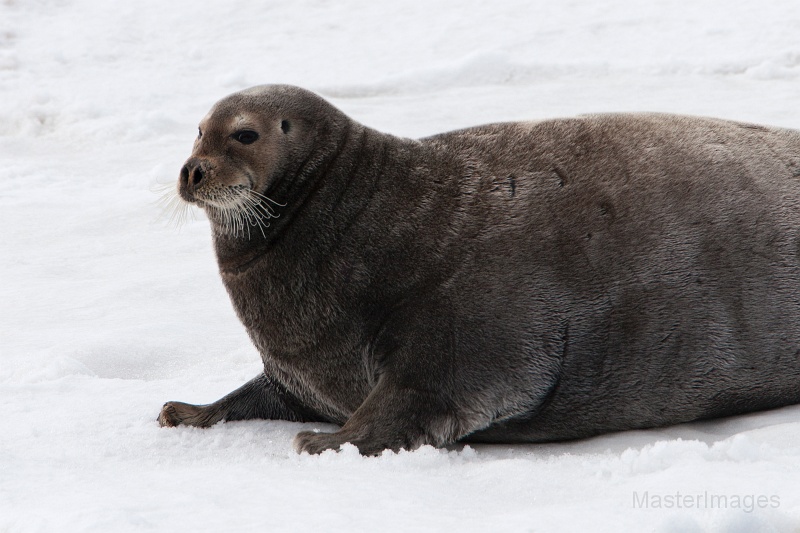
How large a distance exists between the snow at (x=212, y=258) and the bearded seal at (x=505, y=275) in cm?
15

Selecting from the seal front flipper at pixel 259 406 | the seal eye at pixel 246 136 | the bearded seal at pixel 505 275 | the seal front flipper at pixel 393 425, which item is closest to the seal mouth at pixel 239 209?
the bearded seal at pixel 505 275

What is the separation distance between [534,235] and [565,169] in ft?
0.98

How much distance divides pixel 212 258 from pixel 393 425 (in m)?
3.05

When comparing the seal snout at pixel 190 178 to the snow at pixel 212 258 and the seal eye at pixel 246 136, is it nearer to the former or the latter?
the seal eye at pixel 246 136

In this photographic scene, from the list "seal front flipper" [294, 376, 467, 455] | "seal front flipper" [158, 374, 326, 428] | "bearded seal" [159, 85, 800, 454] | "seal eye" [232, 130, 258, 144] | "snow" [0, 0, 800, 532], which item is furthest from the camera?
"seal front flipper" [158, 374, 326, 428]

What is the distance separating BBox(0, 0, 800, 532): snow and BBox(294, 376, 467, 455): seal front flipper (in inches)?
3.4

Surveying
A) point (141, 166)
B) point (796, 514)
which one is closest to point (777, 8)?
point (141, 166)

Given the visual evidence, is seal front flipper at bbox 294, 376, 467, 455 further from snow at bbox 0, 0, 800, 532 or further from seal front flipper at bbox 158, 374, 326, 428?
seal front flipper at bbox 158, 374, 326, 428

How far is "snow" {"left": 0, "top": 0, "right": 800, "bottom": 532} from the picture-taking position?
271 cm

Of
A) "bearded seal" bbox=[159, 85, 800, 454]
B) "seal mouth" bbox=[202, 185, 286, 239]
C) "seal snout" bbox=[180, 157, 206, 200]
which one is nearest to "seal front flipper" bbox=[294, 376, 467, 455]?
"bearded seal" bbox=[159, 85, 800, 454]

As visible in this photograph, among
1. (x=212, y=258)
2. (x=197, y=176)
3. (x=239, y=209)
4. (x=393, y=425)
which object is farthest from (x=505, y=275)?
(x=212, y=258)

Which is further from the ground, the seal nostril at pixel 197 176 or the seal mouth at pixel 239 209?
the seal nostril at pixel 197 176

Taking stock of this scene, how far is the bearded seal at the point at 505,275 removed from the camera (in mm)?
3584

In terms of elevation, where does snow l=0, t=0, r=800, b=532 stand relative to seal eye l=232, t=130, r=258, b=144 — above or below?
below
